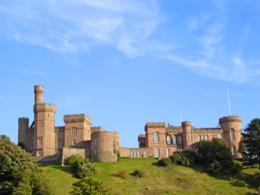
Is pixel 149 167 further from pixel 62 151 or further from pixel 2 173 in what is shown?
pixel 2 173

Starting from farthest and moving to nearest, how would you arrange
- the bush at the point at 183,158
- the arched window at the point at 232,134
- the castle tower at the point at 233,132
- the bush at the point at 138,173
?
the arched window at the point at 232,134 < the castle tower at the point at 233,132 < the bush at the point at 183,158 < the bush at the point at 138,173

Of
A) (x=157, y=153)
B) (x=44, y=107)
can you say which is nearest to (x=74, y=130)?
(x=44, y=107)

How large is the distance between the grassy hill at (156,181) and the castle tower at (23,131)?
16062mm

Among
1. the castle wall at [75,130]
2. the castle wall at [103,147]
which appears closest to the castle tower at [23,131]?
the castle wall at [75,130]

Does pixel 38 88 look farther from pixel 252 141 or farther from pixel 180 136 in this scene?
pixel 252 141

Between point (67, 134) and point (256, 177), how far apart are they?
3754cm

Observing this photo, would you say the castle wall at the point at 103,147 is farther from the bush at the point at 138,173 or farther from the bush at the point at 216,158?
the bush at the point at 216,158

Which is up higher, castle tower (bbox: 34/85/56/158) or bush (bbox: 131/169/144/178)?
castle tower (bbox: 34/85/56/158)

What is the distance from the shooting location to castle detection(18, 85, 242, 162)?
108 meters

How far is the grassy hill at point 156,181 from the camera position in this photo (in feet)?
297

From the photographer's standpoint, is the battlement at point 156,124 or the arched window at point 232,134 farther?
the battlement at point 156,124

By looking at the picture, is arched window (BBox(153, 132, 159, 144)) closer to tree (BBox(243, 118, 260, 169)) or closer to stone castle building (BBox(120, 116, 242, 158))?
stone castle building (BBox(120, 116, 242, 158))

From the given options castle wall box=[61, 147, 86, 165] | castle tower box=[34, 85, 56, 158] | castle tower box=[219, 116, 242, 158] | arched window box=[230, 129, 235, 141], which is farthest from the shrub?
arched window box=[230, 129, 235, 141]

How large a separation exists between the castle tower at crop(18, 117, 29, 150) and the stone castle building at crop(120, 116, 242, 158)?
19.3 metres
